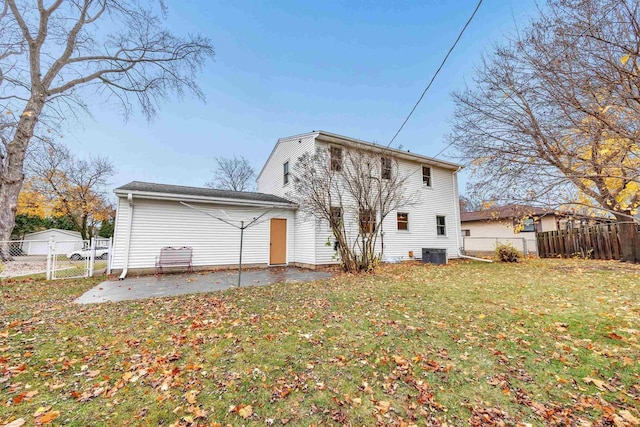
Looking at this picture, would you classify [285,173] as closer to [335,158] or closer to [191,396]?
[335,158]

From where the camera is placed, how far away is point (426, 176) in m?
14.4

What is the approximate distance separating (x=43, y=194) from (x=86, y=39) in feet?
59.6

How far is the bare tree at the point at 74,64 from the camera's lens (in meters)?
10.0

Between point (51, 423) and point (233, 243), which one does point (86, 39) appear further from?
point (51, 423)

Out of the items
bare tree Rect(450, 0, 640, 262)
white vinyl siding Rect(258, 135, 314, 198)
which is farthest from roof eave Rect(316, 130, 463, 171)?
bare tree Rect(450, 0, 640, 262)

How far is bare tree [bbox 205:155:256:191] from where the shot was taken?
29.5 m

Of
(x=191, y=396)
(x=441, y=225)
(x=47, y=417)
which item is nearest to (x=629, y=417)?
(x=191, y=396)

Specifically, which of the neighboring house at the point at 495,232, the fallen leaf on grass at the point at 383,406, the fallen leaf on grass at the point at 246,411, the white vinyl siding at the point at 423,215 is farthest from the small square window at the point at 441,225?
the fallen leaf on grass at the point at 246,411

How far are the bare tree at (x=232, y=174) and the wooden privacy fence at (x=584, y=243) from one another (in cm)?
2734

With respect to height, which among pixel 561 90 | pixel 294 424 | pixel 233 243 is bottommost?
pixel 294 424

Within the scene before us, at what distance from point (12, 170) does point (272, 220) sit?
34.3ft

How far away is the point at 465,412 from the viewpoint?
7.02 feet

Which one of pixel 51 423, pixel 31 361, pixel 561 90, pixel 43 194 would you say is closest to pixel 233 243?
pixel 31 361

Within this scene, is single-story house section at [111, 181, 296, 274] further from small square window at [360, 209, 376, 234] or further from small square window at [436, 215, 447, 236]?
small square window at [436, 215, 447, 236]
